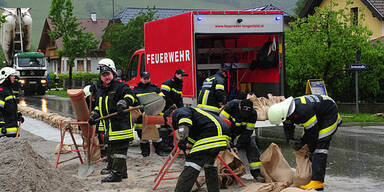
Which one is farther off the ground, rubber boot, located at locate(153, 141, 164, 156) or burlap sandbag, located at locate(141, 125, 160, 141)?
burlap sandbag, located at locate(141, 125, 160, 141)

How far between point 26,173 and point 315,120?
A: 3916mm

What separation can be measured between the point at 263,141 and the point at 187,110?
7.12 metres

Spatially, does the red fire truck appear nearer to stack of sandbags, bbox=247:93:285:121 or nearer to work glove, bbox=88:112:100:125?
stack of sandbags, bbox=247:93:285:121

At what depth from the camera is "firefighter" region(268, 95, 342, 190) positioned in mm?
7184

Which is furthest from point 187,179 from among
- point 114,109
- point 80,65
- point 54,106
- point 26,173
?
point 80,65

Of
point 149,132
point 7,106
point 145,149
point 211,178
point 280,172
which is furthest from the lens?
point 145,149

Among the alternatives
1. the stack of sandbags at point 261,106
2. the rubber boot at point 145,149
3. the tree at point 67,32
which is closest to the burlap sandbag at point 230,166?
the stack of sandbags at point 261,106

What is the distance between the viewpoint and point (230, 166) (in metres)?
8.22

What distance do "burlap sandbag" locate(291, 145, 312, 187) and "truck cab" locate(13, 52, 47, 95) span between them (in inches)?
1188

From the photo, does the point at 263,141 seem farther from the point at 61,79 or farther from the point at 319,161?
the point at 61,79

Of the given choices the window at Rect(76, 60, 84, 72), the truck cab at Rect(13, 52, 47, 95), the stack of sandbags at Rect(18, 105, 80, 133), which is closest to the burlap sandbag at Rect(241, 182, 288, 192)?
the stack of sandbags at Rect(18, 105, 80, 133)

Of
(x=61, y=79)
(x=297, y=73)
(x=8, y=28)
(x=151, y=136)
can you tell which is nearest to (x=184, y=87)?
(x=151, y=136)

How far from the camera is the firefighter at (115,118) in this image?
8.34m

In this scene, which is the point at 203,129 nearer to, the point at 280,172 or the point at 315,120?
the point at 315,120
